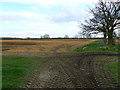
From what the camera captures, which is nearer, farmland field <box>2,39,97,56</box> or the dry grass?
farmland field <box>2,39,97,56</box>

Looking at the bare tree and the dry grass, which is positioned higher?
the bare tree

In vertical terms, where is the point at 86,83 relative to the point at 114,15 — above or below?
below

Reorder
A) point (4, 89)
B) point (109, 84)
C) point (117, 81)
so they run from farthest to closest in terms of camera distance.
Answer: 1. point (117, 81)
2. point (109, 84)
3. point (4, 89)

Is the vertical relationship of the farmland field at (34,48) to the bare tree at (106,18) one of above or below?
below

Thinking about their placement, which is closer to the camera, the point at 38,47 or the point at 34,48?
the point at 34,48

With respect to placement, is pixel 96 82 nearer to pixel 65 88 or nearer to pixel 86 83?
pixel 86 83

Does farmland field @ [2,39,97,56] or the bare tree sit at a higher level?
the bare tree

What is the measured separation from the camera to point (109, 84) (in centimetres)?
732

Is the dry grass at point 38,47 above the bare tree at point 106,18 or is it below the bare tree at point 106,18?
below

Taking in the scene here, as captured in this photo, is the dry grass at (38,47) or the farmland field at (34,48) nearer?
the farmland field at (34,48)

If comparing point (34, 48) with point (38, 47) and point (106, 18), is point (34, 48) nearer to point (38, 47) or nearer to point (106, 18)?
point (38, 47)

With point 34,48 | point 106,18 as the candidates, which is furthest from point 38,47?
point 106,18

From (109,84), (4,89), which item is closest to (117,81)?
(109,84)

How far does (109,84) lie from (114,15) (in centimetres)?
2235
